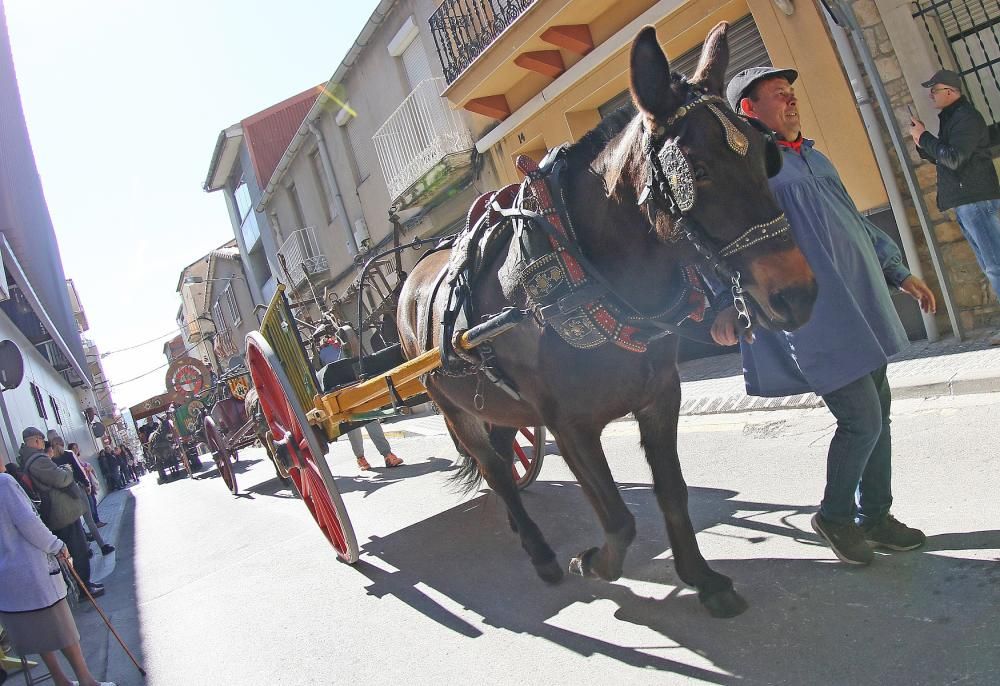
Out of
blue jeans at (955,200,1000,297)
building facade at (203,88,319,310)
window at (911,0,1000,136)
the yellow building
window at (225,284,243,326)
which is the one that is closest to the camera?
blue jeans at (955,200,1000,297)

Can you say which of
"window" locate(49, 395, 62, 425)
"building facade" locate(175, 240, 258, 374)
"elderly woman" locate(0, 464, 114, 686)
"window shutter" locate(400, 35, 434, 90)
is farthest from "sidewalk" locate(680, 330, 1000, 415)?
"building facade" locate(175, 240, 258, 374)

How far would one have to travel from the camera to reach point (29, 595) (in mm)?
4113

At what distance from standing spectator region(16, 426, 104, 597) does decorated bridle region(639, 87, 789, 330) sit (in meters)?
6.06

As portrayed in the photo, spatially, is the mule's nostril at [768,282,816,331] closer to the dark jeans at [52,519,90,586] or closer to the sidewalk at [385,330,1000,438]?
the sidewalk at [385,330,1000,438]

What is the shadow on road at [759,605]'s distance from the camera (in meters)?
2.22

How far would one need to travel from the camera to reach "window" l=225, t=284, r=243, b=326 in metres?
31.0

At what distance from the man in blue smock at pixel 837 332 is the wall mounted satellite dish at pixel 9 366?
8.47 m

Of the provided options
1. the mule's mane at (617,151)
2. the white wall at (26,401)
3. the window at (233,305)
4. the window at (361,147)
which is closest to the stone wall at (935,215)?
the mule's mane at (617,151)

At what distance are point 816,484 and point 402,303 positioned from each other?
102 inches

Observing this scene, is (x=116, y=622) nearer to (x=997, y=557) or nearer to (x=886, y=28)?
(x=997, y=557)

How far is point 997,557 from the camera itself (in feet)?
8.45

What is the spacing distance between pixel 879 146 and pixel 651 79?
212 inches

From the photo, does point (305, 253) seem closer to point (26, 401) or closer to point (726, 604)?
point (26, 401)

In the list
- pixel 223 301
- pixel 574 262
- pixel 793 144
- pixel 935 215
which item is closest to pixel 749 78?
pixel 793 144
